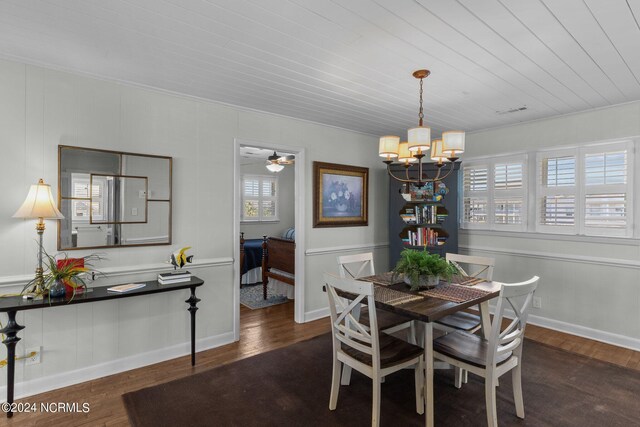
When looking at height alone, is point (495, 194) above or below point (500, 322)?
above

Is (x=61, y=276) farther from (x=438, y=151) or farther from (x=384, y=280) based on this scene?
(x=438, y=151)

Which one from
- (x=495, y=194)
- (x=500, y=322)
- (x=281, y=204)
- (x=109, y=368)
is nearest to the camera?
(x=500, y=322)

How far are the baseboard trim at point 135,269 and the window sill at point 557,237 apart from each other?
3229 mm

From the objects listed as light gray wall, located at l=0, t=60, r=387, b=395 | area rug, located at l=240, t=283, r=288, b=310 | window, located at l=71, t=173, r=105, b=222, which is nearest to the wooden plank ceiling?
light gray wall, located at l=0, t=60, r=387, b=395

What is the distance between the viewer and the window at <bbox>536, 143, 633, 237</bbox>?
3395mm

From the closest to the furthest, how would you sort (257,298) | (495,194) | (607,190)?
(607,190)
(495,194)
(257,298)

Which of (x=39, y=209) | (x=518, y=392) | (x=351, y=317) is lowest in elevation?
(x=518, y=392)

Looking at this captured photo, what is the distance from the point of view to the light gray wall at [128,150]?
2.45 m

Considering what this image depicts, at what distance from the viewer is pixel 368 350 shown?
2.08m

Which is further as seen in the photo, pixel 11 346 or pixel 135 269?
pixel 135 269

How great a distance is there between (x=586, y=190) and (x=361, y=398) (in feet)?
10.7

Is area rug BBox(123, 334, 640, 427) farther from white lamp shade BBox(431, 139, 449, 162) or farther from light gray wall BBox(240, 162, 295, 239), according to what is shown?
light gray wall BBox(240, 162, 295, 239)

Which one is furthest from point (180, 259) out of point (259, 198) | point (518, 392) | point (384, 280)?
point (259, 198)

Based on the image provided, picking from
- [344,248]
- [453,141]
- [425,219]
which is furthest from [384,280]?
[425,219]
